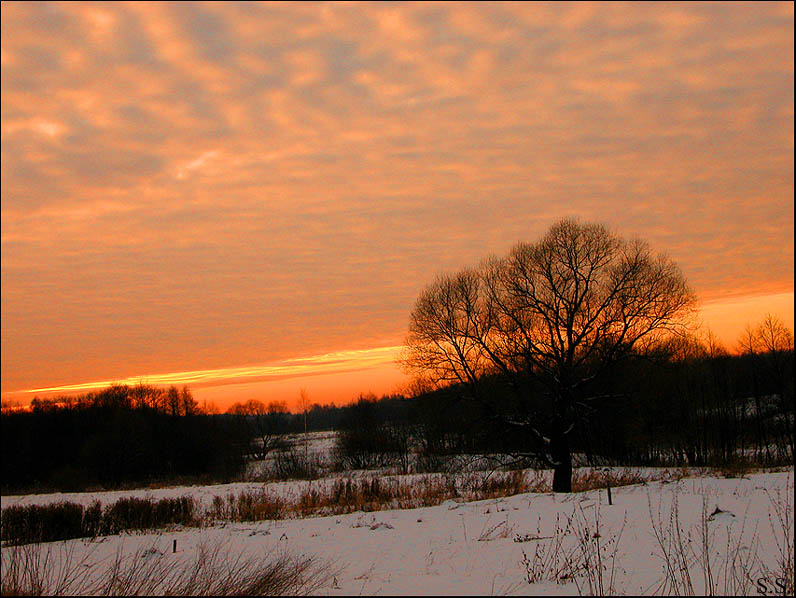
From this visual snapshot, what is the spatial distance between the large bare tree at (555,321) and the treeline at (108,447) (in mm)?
38899

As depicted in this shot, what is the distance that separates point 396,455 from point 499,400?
4196 centimetres

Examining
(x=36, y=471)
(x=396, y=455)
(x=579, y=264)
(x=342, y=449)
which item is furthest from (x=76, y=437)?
(x=579, y=264)

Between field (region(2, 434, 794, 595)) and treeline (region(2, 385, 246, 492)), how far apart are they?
40004 mm

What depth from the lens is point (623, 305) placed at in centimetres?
2378

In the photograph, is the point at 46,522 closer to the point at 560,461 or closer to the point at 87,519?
the point at 87,519

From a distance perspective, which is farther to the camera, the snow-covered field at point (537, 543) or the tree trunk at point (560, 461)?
the tree trunk at point (560, 461)

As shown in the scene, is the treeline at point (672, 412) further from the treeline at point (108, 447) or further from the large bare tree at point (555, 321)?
the treeline at point (108, 447)

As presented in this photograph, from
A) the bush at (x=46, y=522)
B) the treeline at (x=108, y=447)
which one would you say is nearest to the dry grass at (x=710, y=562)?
the bush at (x=46, y=522)

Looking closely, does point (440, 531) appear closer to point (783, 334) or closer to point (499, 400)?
point (499, 400)

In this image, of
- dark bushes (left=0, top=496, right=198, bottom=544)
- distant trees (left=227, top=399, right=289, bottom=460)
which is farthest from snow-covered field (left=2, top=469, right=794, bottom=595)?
distant trees (left=227, top=399, right=289, bottom=460)

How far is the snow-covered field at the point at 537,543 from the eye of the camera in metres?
8.94

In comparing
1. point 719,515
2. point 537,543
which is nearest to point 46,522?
point 537,543

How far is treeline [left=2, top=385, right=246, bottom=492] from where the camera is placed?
61750 mm

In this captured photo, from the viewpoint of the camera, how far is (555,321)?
2411cm
